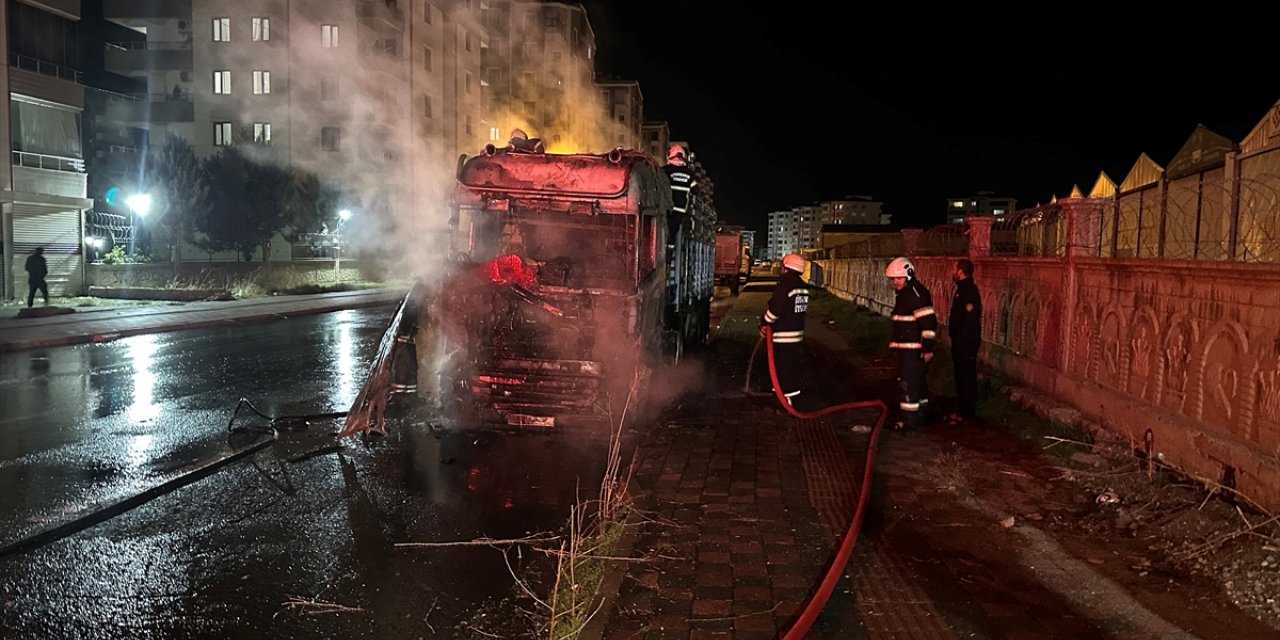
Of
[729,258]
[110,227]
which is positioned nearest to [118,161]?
[110,227]

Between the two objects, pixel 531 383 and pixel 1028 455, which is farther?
pixel 531 383

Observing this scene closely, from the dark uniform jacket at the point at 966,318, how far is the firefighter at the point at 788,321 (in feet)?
4.79

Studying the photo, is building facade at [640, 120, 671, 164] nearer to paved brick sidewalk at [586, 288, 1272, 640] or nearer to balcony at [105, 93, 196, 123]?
balcony at [105, 93, 196, 123]

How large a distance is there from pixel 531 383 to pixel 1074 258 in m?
5.31

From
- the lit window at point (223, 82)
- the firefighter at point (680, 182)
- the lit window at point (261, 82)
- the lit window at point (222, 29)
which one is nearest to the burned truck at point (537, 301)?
the firefighter at point (680, 182)

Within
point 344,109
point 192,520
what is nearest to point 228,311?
point 192,520

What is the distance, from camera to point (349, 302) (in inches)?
1110

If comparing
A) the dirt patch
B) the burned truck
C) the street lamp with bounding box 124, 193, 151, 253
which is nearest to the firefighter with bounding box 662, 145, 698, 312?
the burned truck

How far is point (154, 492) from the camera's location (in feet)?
19.6

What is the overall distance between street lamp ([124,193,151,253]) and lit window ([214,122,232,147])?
27.7 ft

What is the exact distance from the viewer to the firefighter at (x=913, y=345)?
7.65 metres

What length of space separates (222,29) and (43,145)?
20981 mm

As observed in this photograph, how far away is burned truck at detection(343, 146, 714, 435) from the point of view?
→ 7.81m

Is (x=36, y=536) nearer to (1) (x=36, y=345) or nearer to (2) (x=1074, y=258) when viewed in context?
(2) (x=1074, y=258)
